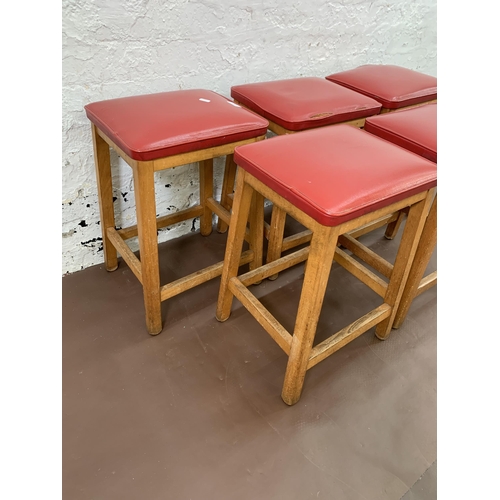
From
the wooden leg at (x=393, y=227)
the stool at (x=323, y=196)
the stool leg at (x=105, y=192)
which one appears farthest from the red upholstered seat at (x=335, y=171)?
the wooden leg at (x=393, y=227)

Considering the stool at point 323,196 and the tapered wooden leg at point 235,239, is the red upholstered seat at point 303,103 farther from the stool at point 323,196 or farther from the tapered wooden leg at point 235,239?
the tapered wooden leg at point 235,239

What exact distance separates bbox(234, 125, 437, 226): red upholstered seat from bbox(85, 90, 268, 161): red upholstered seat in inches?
4.2

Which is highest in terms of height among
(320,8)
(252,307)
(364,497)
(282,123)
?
(320,8)

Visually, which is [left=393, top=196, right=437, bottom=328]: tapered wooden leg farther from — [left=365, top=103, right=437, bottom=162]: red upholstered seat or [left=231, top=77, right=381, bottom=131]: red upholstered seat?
[left=231, top=77, right=381, bottom=131]: red upholstered seat

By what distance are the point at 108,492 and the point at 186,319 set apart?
2.04 feet

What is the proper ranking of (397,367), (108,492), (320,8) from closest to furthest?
(108,492)
(397,367)
(320,8)

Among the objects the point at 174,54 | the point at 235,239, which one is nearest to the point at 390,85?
the point at 174,54

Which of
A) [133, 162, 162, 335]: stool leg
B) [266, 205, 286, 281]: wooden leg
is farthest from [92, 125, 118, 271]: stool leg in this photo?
[266, 205, 286, 281]: wooden leg

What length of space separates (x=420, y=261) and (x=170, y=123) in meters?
0.94

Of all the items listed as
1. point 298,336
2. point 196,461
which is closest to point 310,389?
point 298,336

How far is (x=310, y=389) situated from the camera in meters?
1.35

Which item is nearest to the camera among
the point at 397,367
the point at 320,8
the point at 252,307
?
the point at 252,307

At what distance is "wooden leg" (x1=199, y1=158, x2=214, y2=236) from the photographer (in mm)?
1777

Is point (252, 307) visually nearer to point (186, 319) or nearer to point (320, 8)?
point (186, 319)
